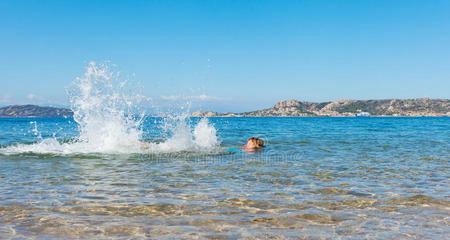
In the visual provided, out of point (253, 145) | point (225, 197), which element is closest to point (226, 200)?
point (225, 197)

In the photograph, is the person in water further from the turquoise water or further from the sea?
the turquoise water

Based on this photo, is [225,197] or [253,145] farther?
[253,145]

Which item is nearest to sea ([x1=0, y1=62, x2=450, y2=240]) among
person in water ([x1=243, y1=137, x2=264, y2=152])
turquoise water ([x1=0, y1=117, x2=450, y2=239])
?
turquoise water ([x1=0, y1=117, x2=450, y2=239])

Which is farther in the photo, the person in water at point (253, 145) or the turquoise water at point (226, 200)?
the person in water at point (253, 145)

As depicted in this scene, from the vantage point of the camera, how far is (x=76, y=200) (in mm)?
11000

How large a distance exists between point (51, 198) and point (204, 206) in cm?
386

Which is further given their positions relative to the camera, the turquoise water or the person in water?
the person in water

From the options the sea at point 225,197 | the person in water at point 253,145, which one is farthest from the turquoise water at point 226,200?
the person in water at point 253,145

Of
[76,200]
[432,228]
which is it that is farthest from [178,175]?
[432,228]

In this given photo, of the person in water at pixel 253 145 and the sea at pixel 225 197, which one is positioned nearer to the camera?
the sea at pixel 225 197

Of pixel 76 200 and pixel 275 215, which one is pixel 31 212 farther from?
pixel 275 215

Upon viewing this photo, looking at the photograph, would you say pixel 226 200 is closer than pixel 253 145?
Yes

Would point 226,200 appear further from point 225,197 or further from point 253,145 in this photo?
point 253,145

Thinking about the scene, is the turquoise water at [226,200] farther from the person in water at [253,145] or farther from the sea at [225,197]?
the person in water at [253,145]
